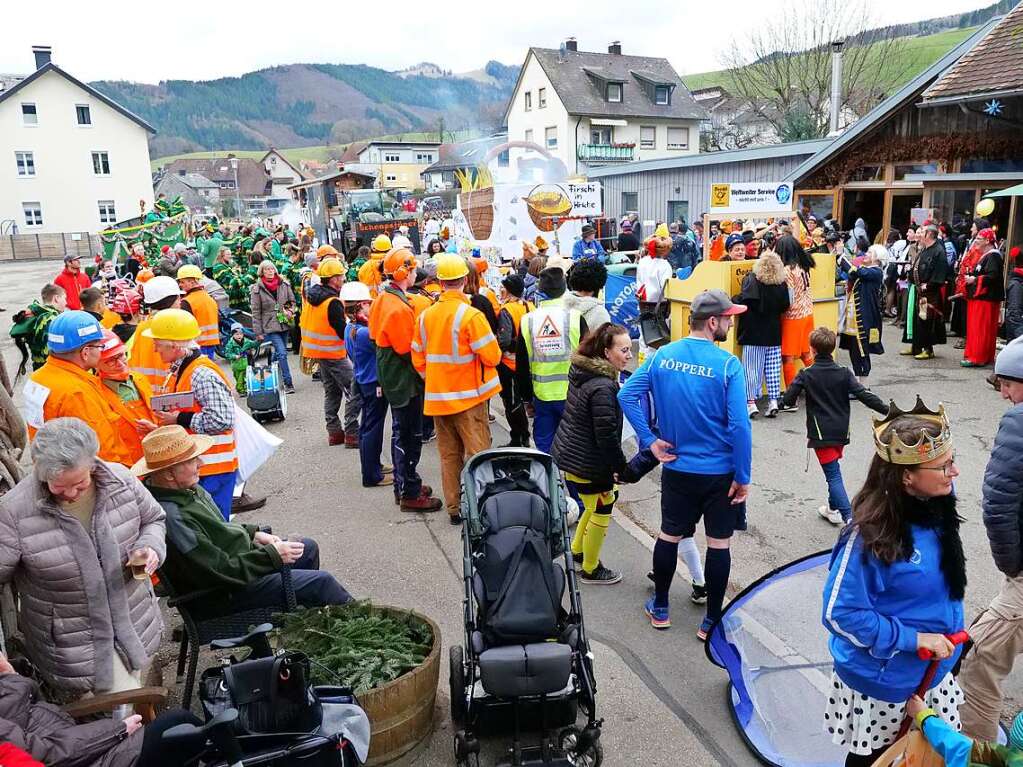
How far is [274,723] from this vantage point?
9.48 feet

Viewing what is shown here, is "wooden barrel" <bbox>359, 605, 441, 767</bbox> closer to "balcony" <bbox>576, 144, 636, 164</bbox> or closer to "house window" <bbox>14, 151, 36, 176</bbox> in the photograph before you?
"balcony" <bbox>576, 144, 636, 164</bbox>

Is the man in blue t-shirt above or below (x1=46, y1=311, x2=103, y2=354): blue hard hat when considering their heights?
above

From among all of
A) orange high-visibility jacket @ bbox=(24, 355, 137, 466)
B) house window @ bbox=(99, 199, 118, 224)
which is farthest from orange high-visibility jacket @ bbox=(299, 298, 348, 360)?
house window @ bbox=(99, 199, 118, 224)

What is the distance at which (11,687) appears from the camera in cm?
288

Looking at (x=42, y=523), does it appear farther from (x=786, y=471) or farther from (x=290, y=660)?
(x=786, y=471)

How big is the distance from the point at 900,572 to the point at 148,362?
205 inches

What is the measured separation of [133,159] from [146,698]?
57984 millimetres

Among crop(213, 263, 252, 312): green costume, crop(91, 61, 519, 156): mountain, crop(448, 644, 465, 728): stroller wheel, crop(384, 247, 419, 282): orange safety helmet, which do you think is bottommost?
crop(448, 644, 465, 728): stroller wheel

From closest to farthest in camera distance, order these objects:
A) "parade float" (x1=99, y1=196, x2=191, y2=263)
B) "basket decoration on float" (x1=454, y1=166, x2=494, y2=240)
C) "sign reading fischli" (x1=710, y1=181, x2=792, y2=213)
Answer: "sign reading fischli" (x1=710, y1=181, x2=792, y2=213)
"basket decoration on float" (x1=454, y1=166, x2=494, y2=240)
"parade float" (x1=99, y1=196, x2=191, y2=263)

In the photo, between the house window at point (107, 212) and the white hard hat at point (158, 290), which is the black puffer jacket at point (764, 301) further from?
the house window at point (107, 212)

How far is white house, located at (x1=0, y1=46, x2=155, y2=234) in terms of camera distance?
161 ft

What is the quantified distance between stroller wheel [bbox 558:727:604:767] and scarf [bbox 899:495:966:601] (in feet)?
5.04

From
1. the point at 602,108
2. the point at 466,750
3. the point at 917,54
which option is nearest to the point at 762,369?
the point at 466,750

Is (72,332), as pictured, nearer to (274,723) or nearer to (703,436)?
(274,723)
